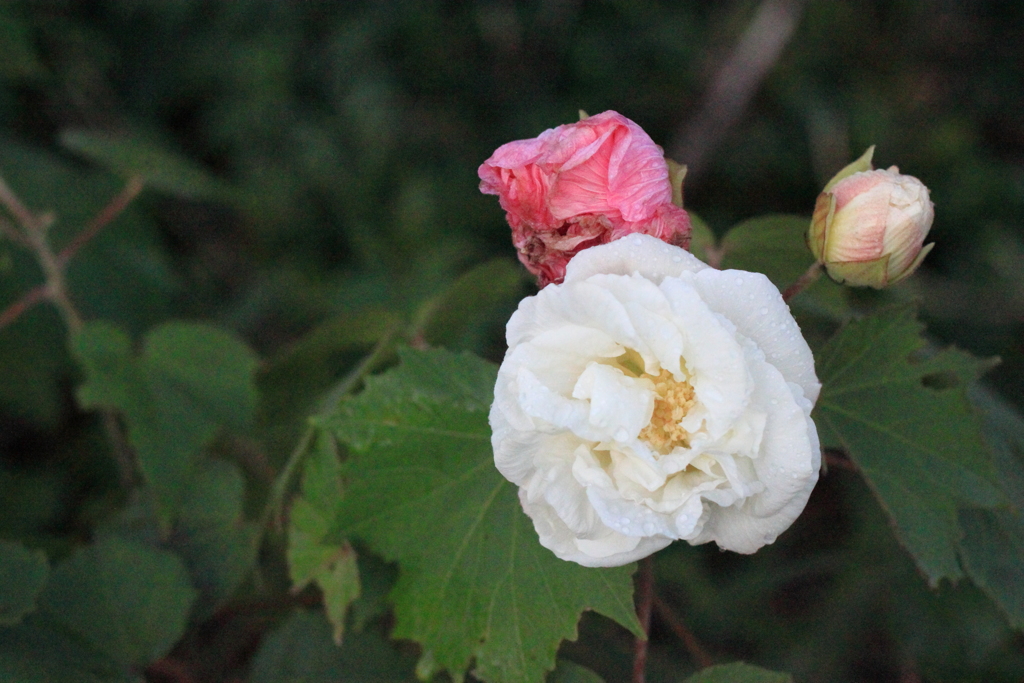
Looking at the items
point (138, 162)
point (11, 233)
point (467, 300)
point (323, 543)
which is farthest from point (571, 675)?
point (138, 162)

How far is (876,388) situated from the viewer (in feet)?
4.34

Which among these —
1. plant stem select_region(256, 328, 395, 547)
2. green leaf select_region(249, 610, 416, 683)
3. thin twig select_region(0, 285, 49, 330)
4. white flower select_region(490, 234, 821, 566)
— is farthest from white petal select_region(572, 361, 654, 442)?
thin twig select_region(0, 285, 49, 330)

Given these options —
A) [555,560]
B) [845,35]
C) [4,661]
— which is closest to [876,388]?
[555,560]

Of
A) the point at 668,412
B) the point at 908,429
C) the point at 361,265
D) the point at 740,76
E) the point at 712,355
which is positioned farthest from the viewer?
the point at 740,76

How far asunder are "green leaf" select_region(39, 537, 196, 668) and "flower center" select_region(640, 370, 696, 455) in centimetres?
101

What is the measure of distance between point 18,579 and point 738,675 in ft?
3.80

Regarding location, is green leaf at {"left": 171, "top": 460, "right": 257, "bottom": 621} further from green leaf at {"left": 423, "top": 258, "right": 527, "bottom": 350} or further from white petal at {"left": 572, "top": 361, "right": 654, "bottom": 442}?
white petal at {"left": 572, "top": 361, "right": 654, "bottom": 442}

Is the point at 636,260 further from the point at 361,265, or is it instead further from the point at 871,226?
the point at 361,265

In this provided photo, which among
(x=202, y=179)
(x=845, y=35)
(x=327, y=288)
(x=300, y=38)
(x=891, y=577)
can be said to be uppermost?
(x=300, y=38)

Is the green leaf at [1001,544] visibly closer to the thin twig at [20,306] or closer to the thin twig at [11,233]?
the thin twig at [20,306]

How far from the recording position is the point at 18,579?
131 cm

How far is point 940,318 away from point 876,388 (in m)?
1.85

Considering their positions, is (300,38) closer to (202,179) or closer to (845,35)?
(202,179)

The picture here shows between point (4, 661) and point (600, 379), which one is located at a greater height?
point (600, 379)
